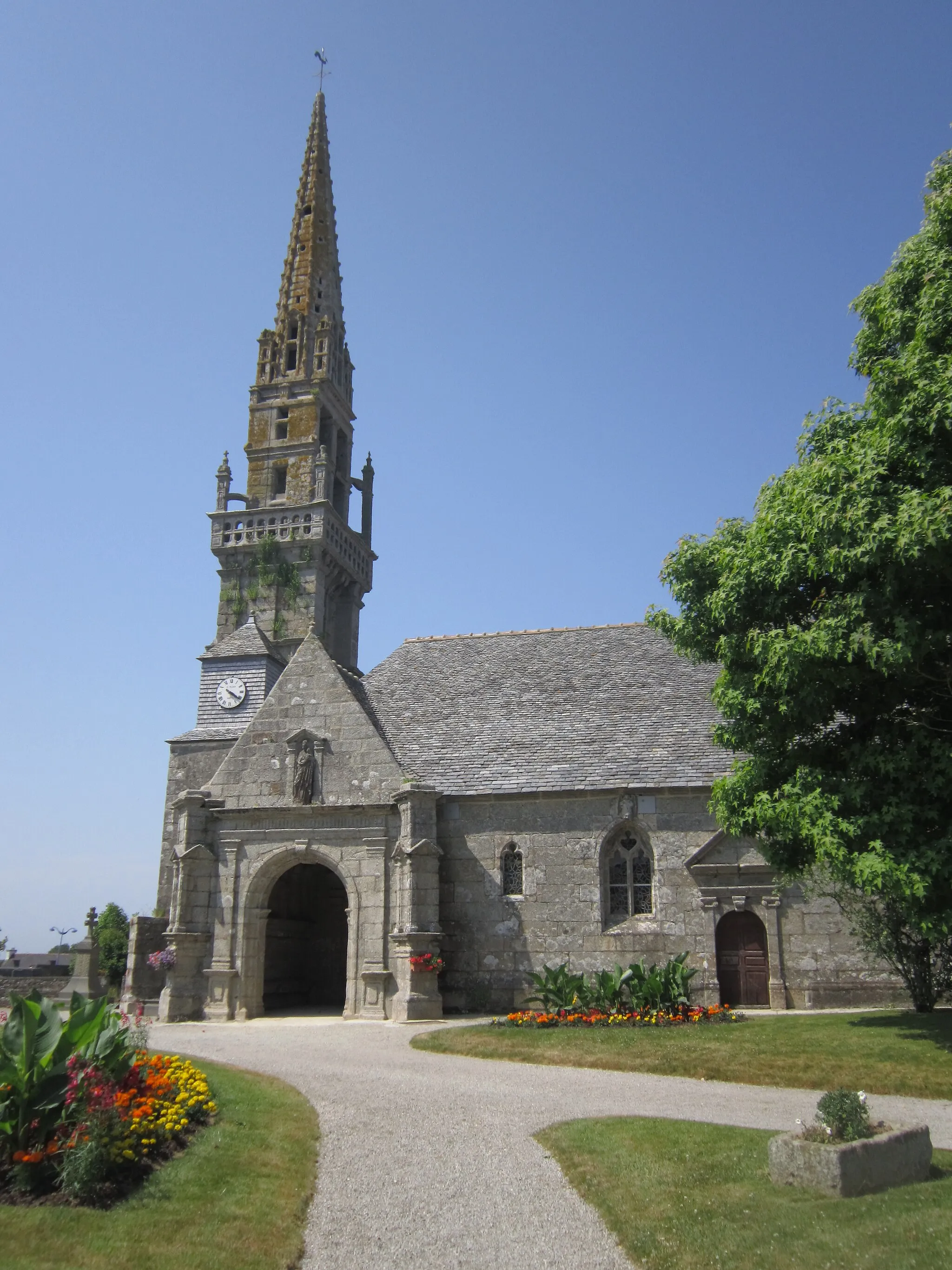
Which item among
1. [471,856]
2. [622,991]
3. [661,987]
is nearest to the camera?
[661,987]

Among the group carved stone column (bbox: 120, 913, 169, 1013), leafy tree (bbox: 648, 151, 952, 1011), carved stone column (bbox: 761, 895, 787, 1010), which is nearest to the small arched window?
carved stone column (bbox: 761, 895, 787, 1010)

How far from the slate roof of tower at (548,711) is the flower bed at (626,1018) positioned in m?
5.09

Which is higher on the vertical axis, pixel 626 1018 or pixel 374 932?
pixel 374 932

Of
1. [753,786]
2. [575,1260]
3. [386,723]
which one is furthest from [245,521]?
[575,1260]

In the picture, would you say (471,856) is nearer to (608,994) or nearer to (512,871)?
(512,871)

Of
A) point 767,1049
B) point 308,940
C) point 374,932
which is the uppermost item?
point 374,932

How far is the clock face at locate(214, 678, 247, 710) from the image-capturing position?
33.4 m

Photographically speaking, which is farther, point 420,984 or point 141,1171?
point 420,984

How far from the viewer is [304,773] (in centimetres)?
2202

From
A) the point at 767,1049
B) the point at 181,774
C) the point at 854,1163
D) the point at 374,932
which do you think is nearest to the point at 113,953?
the point at 181,774

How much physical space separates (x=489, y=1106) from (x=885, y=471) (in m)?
9.04

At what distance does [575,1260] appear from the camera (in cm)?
680

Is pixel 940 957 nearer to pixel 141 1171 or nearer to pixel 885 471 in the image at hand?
pixel 885 471

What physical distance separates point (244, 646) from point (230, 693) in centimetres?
171
